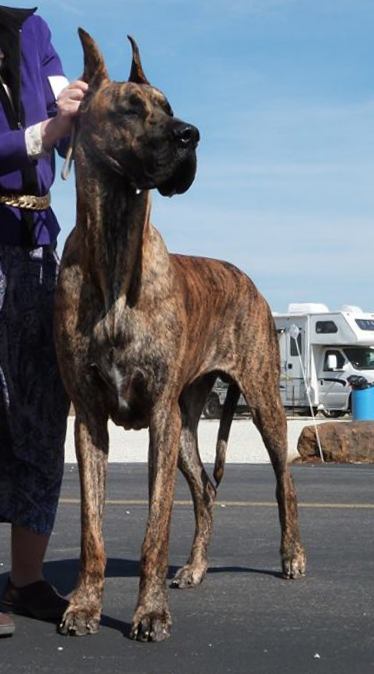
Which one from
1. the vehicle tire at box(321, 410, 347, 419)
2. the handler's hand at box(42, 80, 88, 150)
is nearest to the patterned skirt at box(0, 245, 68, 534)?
the handler's hand at box(42, 80, 88, 150)

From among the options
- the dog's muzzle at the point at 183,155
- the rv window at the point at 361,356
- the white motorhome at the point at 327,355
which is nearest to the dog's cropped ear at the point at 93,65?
the dog's muzzle at the point at 183,155

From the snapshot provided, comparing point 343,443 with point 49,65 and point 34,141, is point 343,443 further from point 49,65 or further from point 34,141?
point 34,141

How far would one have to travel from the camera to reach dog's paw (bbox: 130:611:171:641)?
16.0 feet

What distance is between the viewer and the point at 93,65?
5.00 m

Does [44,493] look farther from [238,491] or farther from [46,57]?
[238,491]

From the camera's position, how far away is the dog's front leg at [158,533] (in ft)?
16.1

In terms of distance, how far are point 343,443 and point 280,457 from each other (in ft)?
34.4

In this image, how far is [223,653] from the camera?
4.69m

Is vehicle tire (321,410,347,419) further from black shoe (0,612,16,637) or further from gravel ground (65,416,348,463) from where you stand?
black shoe (0,612,16,637)

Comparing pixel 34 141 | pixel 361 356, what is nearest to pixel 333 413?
pixel 361 356

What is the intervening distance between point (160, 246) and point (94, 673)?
1.71m

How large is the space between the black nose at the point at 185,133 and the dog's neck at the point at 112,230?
0.33 meters

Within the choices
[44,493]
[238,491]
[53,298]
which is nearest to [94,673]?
[44,493]

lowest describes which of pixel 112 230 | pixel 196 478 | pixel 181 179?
pixel 196 478
